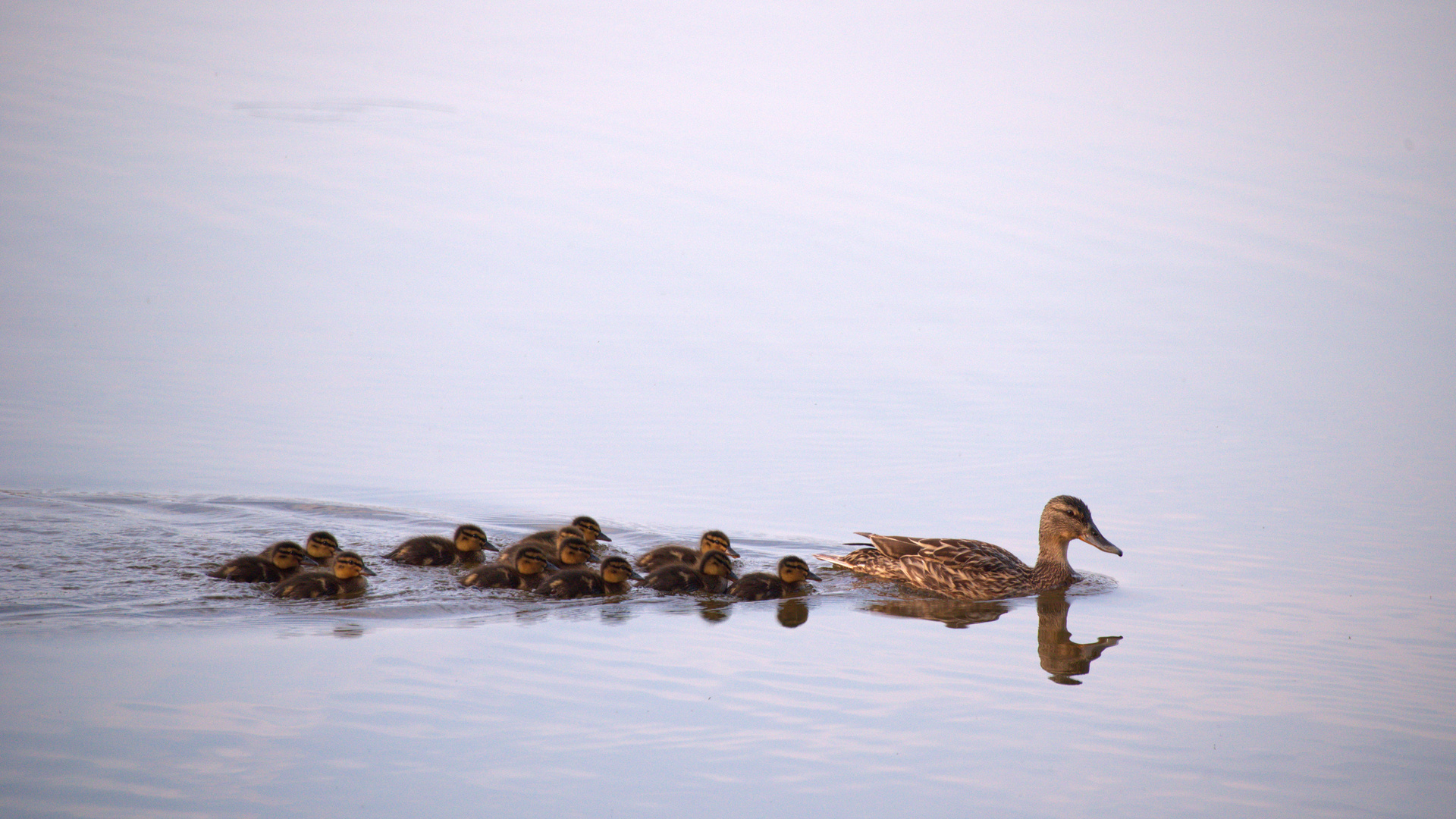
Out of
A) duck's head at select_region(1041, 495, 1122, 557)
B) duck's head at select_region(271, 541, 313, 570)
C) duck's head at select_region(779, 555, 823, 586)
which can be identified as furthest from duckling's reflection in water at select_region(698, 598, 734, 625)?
duck's head at select_region(271, 541, 313, 570)

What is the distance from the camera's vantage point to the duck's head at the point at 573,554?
270 inches

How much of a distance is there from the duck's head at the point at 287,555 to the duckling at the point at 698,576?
1.46 meters

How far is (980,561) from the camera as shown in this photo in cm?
687

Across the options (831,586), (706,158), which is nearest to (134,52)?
(706,158)

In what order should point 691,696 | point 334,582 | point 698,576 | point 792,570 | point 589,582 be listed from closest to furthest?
point 691,696
point 334,582
point 589,582
point 792,570
point 698,576

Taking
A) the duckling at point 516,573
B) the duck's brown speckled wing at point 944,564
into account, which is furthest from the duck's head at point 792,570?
the duckling at point 516,573

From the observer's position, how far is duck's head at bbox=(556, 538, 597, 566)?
6.86 meters

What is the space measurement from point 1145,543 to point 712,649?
270 centimetres

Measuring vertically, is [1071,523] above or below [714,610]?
above

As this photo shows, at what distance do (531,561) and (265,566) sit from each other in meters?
1.10

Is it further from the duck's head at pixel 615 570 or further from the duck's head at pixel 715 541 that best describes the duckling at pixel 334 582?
the duck's head at pixel 715 541

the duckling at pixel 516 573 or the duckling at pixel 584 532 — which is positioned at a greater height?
the duckling at pixel 584 532

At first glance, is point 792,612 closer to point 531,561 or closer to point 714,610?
point 714,610

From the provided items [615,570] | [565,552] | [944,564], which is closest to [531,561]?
[565,552]
